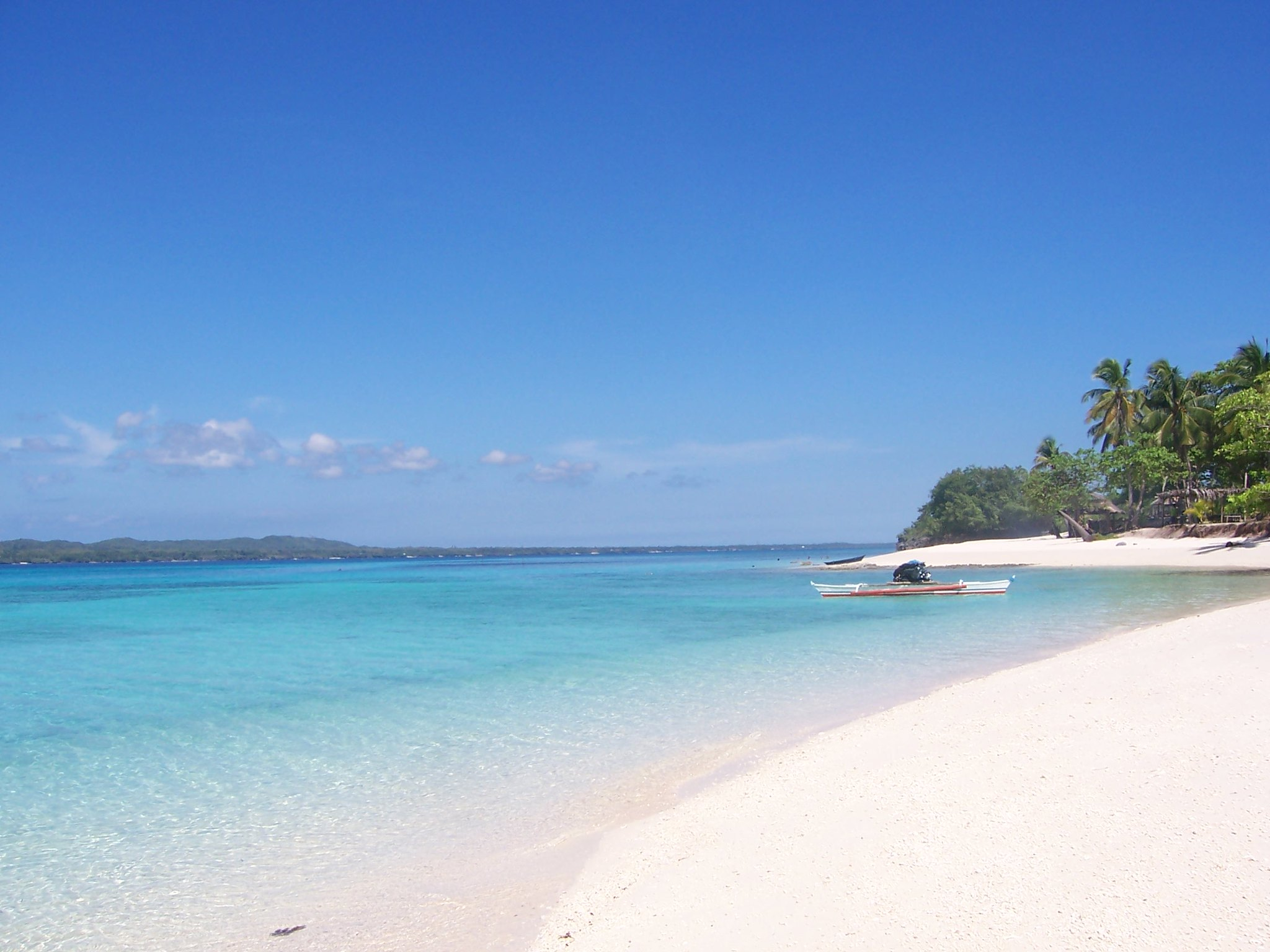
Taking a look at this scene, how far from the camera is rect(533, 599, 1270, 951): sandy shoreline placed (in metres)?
3.75

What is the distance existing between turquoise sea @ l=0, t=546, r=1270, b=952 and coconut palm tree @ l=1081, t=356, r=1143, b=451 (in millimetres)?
34525

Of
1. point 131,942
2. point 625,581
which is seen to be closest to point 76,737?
point 131,942

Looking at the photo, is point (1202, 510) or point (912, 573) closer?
point (912, 573)

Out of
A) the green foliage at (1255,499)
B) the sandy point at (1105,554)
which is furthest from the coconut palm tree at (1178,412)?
the green foliage at (1255,499)

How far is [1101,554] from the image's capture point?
4272cm

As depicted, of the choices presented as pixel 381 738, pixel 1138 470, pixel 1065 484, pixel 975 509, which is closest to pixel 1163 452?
pixel 1138 470

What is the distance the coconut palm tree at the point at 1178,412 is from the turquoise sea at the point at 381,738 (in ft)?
91.1

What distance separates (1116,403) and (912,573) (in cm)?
3513

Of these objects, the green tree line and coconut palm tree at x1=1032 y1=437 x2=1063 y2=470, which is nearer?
the green tree line

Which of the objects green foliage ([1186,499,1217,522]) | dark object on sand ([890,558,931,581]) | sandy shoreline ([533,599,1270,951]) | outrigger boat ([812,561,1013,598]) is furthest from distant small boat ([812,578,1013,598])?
green foliage ([1186,499,1217,522])

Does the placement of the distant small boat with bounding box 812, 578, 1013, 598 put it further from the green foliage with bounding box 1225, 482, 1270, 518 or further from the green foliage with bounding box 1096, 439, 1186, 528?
the green foliage with bounding box 1096, 439, 1186, 528

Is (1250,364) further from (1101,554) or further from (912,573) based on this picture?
(912,573)

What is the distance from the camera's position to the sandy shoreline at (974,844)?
12.3 feet

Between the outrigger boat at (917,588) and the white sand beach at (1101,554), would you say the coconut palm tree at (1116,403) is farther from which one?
the outrigger boat at (917,588)
